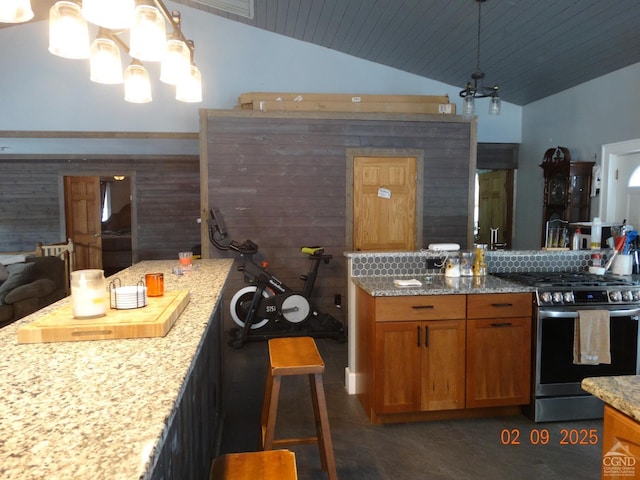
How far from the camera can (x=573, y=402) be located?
2.80m

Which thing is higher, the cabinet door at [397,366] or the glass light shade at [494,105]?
the glass light shade at [494,105]

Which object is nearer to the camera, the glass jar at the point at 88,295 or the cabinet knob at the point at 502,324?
the glass jar at the point at 88,295

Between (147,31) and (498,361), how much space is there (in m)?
2.63

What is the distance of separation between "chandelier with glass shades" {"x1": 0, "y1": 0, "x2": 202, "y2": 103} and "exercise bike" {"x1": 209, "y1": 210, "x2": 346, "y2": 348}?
2631mm

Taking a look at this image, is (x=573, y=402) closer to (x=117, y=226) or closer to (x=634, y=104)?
(x=634, y=104)

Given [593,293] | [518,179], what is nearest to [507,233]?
[518,179]

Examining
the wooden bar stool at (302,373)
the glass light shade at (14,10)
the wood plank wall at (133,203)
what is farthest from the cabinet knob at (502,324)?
the wood plank wall at (133,203)

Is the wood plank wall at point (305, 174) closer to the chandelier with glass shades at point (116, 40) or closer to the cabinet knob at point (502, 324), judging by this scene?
the cabinet knob at point (502, 324)

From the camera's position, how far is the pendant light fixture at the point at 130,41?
130cm

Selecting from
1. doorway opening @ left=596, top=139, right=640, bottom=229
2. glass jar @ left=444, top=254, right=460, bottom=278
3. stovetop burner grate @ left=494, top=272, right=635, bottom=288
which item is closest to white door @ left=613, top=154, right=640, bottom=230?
doorway opening @ left=596, top=139, right=640, bottom=229

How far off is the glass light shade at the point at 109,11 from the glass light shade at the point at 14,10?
146 mm

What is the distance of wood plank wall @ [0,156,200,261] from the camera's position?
8281mm

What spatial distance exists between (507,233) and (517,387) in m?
4.18
